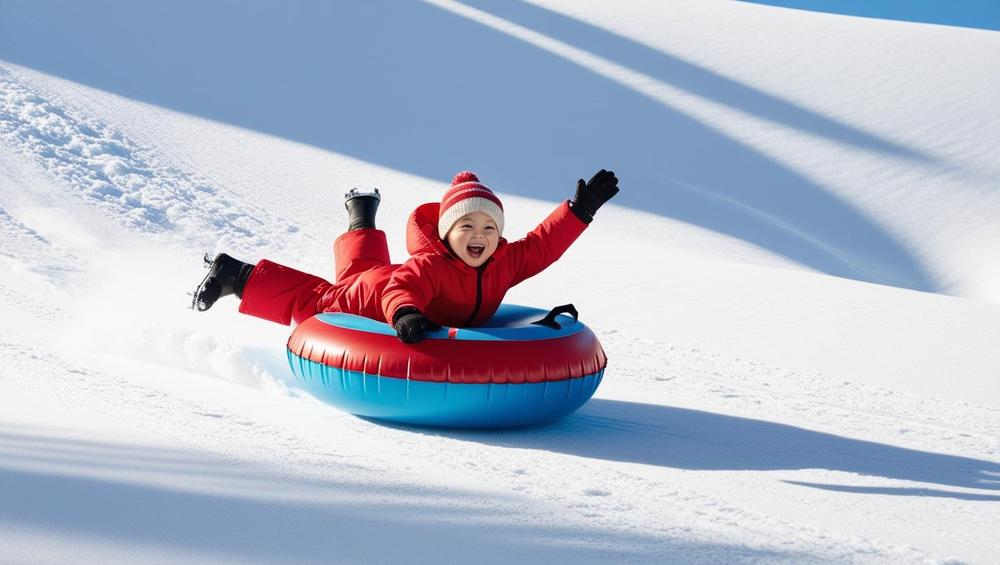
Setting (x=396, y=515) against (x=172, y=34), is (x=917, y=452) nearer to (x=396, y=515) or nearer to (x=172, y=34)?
(x=396, y=515)

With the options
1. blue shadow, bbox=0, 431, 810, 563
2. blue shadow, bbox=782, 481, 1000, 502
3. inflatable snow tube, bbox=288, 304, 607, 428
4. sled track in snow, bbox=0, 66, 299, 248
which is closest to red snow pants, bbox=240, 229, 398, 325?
inflatable snow tube, bbox=288, 304, 607, 428

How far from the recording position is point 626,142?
15.1 metres

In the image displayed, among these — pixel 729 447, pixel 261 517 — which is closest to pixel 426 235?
pixel 729 447

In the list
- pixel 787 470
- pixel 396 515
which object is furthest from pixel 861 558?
pixel 396 515

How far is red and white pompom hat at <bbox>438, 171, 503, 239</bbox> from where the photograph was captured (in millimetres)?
4117

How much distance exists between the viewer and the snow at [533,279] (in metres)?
2.87

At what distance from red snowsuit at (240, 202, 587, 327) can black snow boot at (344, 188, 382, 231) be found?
377 mm

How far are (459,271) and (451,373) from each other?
568 millimetres

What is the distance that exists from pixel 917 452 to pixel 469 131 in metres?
11.1

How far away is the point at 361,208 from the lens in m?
5.18

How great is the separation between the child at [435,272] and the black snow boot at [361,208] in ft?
0.75

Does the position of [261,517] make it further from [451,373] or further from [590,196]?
[590,196]

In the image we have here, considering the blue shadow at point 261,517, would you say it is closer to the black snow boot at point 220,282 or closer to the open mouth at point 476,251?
the open mouth at point 476,251

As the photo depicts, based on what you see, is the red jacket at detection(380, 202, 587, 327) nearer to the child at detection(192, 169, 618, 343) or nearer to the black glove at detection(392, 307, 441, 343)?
the child at detection(192, 169, 618, 343)
